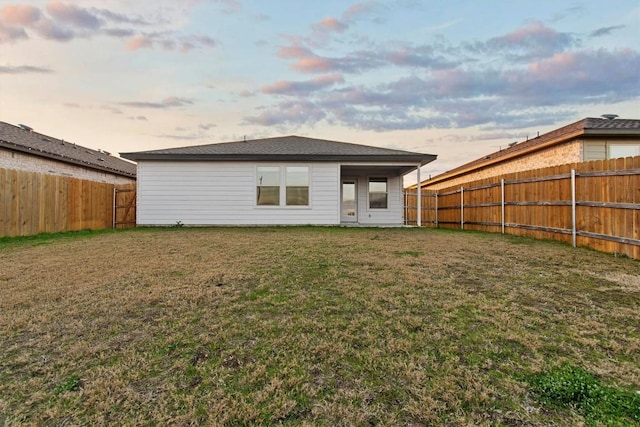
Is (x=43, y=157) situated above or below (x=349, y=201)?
above

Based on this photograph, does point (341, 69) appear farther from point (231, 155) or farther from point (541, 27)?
point (541, 27)

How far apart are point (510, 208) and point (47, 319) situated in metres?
10.6

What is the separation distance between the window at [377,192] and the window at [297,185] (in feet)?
13.0

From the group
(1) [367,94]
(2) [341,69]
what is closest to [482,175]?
(1) [367,94]

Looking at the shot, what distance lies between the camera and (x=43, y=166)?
12.5 m

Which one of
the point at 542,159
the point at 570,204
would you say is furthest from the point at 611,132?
the point at 570,204

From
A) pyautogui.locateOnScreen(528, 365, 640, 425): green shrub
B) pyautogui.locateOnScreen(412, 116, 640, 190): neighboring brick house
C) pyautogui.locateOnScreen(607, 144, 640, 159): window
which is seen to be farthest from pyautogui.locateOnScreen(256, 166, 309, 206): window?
pyautogui.locateOnScreen(607, 144, 640, 159): window

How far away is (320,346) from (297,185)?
397 inches

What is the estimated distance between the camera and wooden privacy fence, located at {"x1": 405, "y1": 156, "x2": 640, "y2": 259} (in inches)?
218

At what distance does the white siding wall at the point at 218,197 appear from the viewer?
1196 cm

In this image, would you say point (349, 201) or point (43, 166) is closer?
point (43, 166)

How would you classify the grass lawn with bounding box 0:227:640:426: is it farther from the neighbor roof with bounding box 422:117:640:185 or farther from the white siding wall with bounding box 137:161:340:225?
the neighbor roof with bounding box 422:117:640:185

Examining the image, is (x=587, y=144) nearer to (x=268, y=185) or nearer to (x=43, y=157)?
(x=268, y=185)

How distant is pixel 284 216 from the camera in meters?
12.0
